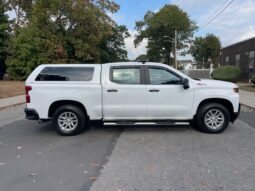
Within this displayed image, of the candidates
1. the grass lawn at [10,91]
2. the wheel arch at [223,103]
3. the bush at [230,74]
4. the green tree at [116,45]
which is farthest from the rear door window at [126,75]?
the green tree at [116,45]

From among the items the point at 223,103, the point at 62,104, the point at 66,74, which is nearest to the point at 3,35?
the point at 66,74

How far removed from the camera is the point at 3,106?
1434cm

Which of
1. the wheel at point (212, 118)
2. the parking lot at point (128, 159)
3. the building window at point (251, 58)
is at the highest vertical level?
the building window at point (251, 58)

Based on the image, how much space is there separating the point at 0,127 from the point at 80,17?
96.1 ft

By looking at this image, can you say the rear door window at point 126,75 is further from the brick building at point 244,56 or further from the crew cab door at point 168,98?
the brick building at point 244,56

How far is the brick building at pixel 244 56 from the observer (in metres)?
33.7

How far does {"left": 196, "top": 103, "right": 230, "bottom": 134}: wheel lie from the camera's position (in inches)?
318

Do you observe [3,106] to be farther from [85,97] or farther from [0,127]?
[85,97]

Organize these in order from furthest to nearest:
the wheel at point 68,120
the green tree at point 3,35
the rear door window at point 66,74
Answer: the green tree at point 3,35, the rear door window at point 66,74, the wheel at point 68,120

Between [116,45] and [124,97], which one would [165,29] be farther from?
[124,97]

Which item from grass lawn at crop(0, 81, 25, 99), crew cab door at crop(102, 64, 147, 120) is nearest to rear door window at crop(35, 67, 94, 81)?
crew cab door at crop(102, 64, 147, 120)

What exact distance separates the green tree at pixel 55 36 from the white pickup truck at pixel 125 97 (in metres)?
29.1

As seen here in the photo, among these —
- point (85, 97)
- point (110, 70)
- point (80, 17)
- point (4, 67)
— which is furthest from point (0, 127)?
point (4, 67)

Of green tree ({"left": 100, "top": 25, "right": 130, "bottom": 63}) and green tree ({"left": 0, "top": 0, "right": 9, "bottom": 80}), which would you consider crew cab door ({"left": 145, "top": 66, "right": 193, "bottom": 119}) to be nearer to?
green tree ({"left": 0, "top": 0, "right": 9, "bottom": 80})
